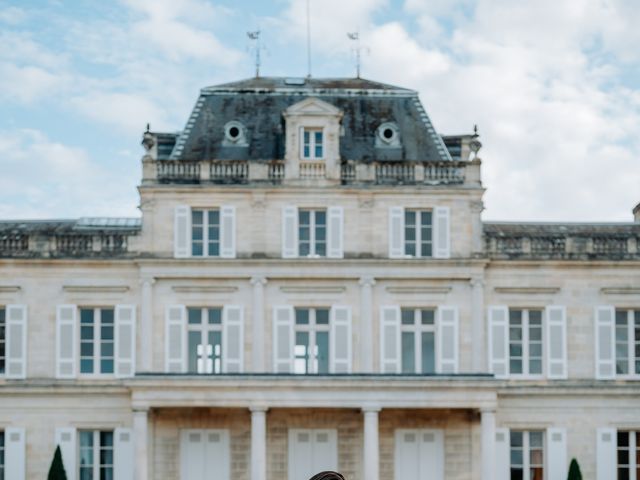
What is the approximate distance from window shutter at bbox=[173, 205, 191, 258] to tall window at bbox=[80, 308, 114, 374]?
2527mm

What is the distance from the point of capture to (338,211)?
1305 inches

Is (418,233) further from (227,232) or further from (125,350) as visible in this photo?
(125,350)

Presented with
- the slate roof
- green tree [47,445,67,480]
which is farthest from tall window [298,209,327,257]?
green tree [47,445,67,480]

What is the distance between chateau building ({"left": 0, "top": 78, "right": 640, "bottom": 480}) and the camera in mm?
32781

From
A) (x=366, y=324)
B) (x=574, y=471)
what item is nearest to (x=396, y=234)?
(x=366, y=324)

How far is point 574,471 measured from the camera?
32.6m

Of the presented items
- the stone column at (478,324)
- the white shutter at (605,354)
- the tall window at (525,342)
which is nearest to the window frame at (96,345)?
the stone column at (478,324)

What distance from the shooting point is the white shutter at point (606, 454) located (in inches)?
1303

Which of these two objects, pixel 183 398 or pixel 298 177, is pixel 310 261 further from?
pixel 183 398

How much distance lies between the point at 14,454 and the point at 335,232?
34.0 feet

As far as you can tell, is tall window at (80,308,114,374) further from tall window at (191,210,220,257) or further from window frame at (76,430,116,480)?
tall window at (191,210,220,257)

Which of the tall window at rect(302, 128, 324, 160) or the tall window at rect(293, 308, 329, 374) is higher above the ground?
the tall window at rect(302, 128, 324, 160)

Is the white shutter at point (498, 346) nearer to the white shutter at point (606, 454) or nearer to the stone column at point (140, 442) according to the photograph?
the white shutter at point (606, 454)

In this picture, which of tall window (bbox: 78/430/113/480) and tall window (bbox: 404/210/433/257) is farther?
tall window (bbox: 404/210/433/257)
